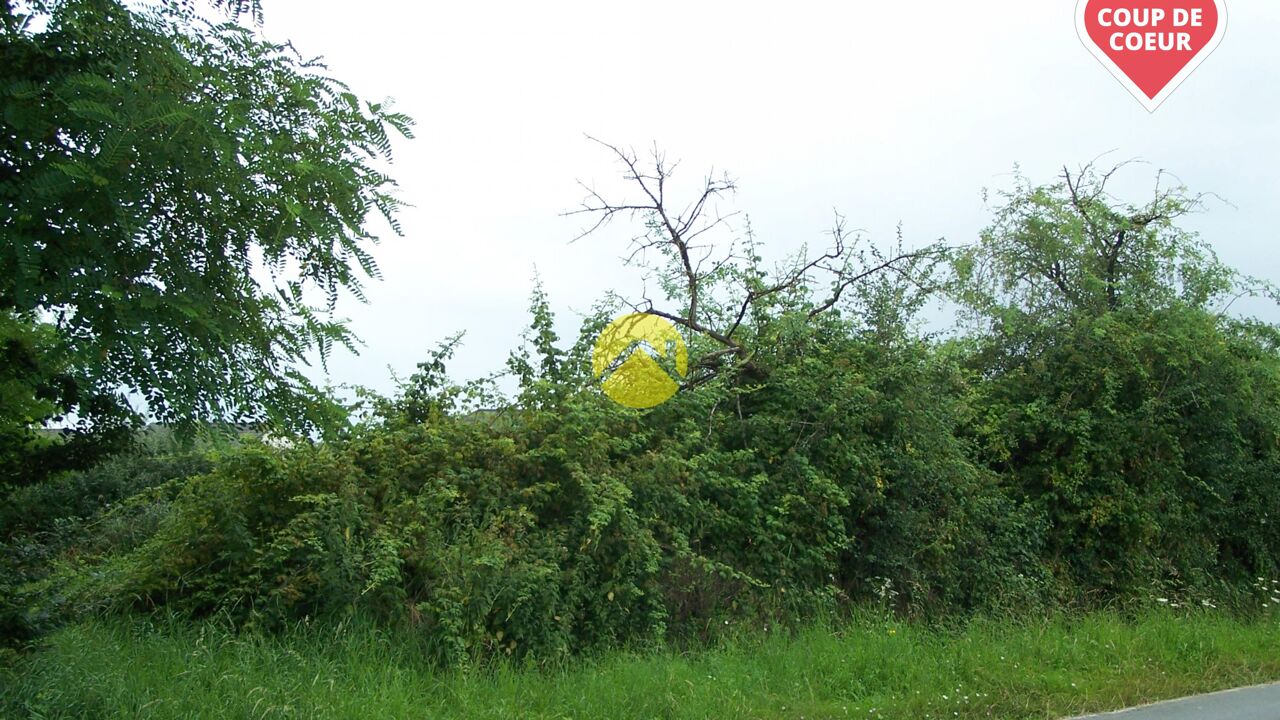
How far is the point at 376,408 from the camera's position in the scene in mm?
8508

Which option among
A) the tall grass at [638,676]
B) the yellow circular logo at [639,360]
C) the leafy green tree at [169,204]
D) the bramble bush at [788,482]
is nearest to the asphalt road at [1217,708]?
the tall grass at [638,676]

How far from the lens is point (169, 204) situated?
5070 millimetres

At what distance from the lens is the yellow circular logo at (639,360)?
30.3 feet

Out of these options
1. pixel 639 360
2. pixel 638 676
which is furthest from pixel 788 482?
pixel 638 676

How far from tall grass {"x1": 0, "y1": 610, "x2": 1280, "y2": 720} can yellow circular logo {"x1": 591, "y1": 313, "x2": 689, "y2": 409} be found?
7.91ft

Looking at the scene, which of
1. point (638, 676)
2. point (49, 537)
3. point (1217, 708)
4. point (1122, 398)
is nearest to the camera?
point (638, 676)

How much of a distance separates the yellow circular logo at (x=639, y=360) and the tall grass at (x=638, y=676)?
7.91 feet

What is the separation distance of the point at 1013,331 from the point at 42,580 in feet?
34.7

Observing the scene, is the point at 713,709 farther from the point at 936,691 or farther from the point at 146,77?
the point at 146,77

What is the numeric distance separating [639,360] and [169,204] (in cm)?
517

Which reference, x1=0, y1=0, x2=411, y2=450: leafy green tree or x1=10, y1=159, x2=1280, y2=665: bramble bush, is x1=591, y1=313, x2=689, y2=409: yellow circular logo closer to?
x1=10, y1=159, x2=1280, y2=665: bramble bush

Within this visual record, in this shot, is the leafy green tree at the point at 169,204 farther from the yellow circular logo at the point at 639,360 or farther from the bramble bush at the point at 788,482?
the yellow circular logo at the point at 639,360

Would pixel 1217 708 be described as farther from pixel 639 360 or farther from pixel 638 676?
pixel 639 360

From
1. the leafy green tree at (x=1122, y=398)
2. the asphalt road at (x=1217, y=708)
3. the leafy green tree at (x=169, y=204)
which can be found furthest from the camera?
the leafy green tree at (x=1122, y=398)
